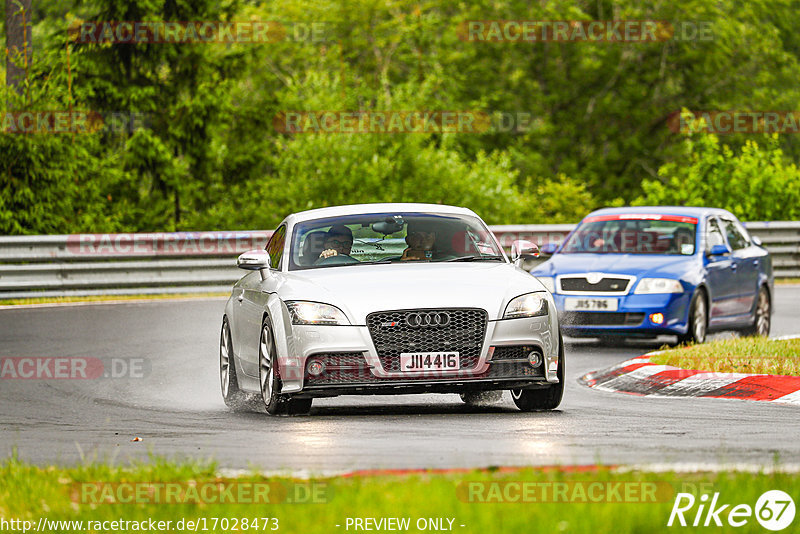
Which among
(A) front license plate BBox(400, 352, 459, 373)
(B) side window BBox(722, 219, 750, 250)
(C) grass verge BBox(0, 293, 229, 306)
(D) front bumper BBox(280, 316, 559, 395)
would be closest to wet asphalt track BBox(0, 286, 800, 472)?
(D) front bumper BBox(280, 316, 559, 395)

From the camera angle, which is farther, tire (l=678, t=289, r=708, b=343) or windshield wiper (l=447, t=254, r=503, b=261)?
tire (l=678, t=289, r=708, b=343)

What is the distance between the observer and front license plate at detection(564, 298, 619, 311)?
54.4ft

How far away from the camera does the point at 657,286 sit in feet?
54.3

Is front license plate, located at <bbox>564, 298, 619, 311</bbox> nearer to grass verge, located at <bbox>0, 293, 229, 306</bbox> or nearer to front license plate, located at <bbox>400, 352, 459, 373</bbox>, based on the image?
front license plate, located at <bbox>400, 352, 459, 373</bbox>

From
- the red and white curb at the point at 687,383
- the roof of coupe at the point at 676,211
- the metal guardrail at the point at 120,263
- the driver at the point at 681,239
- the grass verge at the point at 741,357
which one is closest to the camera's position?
the red and white curb at the point at 687,383

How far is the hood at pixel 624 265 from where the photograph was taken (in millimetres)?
16719

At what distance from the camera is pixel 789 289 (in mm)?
25125

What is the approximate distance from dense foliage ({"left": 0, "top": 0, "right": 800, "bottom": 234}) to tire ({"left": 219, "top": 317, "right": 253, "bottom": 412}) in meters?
14.7

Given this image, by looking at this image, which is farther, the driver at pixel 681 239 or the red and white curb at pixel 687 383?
the driver at pixel 681 239

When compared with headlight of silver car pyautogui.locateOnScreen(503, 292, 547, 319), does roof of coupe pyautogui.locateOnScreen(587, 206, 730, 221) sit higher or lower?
lower

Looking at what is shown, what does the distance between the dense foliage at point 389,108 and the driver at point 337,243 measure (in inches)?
617

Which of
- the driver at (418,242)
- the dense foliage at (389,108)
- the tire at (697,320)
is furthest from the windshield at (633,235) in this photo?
the dense foliage at (389,108)

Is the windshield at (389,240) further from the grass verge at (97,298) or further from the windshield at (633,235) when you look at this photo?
the grass verge at (97,298)

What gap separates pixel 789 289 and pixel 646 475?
1912cm
